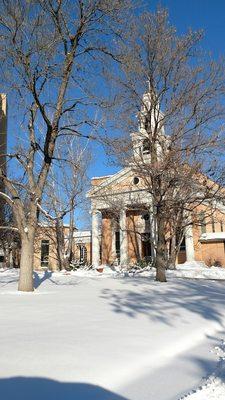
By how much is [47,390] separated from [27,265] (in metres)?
7.35

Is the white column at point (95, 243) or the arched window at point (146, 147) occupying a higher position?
the arched window at point (146, 147)

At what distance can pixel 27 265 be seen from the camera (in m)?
10.8

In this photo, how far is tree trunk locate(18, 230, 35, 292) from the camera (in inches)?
419

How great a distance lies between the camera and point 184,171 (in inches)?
588

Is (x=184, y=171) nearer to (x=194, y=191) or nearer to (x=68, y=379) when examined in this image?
(x=194, y=191)

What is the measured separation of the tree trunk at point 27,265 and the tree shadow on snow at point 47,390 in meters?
6.97

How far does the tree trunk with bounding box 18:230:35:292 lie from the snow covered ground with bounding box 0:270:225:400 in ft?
6.53

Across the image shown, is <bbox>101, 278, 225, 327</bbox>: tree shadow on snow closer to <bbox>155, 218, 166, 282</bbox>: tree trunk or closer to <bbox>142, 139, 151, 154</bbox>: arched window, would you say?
<bbox>155, 218, 166, 282</bbox>: tree trunk

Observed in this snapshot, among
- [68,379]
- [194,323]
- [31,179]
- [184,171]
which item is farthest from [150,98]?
[68,379]

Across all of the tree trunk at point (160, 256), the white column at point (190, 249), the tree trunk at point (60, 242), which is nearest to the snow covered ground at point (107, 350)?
the tree trunk at point (160, 256)

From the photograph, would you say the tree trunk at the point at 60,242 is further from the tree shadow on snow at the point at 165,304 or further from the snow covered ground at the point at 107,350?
the snow covered ground at the point at 107,350

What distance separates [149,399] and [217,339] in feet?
9.99

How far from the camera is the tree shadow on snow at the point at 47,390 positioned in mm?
3523

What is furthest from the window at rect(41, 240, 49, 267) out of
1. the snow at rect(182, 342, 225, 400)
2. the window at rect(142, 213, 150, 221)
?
the snow at rect(182, 342, 225, 400)
